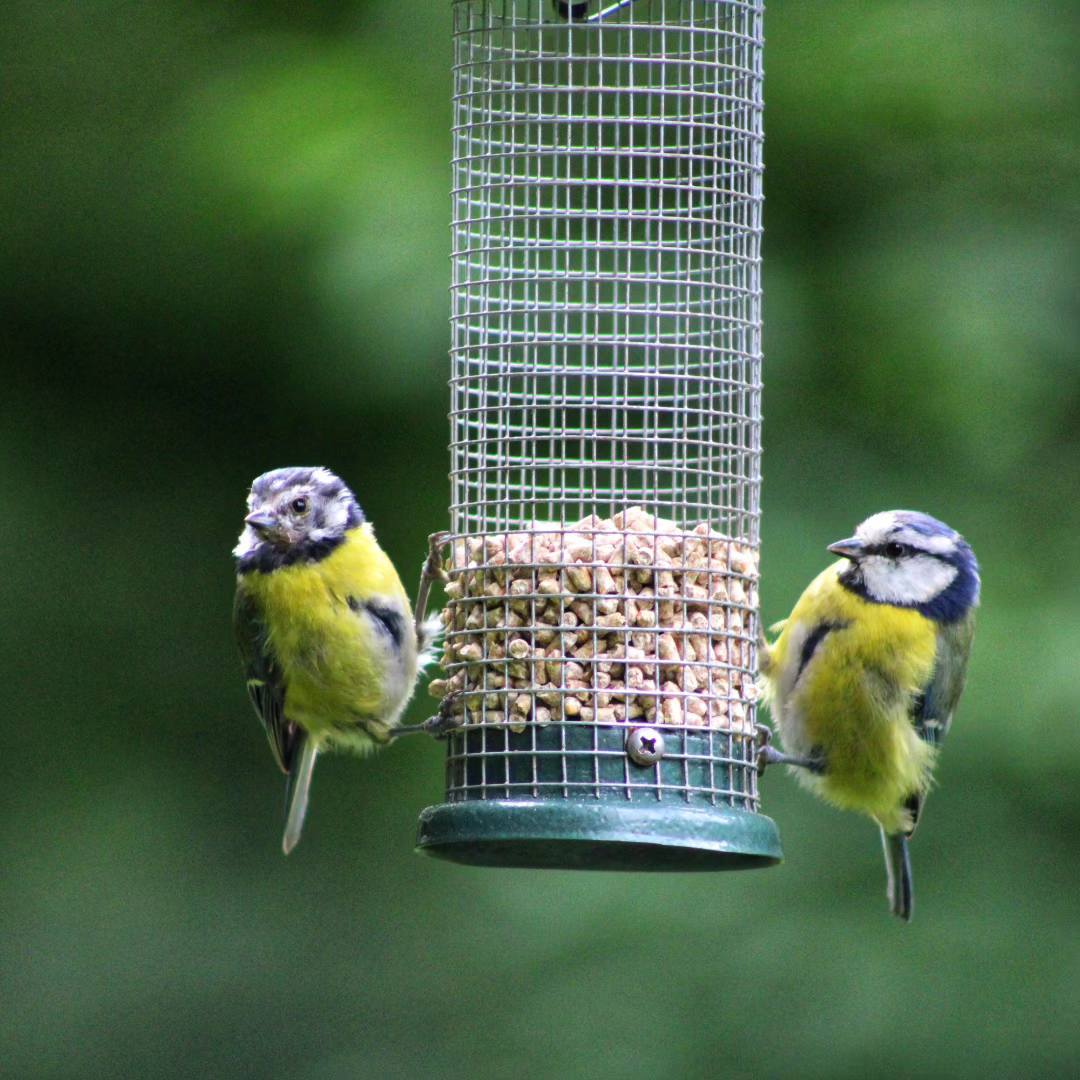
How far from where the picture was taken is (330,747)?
7594 millimetres

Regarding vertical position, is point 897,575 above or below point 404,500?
below

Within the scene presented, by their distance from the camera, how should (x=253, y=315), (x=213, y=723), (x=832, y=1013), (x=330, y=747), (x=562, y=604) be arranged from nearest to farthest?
(x=562, y=604)
(x=330, y=747)
(x=832, y=1013)
(x=253, y=315)
(x=213, y=723)

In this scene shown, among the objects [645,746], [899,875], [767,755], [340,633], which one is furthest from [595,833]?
[899,875]

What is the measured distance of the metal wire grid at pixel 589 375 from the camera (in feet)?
20.3

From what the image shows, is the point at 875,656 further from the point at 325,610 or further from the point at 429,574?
the point at 325,610

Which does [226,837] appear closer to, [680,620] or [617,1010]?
[617,1010]

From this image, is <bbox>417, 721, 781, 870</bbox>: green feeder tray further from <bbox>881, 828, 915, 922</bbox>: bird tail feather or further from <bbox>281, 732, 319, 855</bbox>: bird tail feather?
<bbox>881, 828, 915, 922</bbox>: bird tail feather

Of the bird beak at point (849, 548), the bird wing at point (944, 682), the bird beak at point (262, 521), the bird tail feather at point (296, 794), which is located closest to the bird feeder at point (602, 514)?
the bird beak at point (849, 548)

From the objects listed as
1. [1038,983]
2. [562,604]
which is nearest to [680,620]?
[562,604]

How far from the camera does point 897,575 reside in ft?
23.1

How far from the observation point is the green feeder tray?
19.0 feet

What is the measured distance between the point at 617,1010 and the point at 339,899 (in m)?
1.57

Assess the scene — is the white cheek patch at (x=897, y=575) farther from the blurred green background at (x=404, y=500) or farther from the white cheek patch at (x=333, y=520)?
the white cheek patch at (x=333, y=520)

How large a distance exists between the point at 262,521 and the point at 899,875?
2783 millimetres
